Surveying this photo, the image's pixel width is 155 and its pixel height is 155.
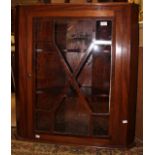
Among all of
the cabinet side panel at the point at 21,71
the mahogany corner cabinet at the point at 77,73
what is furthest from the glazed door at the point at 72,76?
the cabinet side panel at the point at 21,71

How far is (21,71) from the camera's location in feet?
9.57

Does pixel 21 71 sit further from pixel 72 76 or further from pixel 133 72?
pixel 133 72

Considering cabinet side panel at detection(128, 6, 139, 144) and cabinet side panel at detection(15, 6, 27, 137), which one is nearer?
cabinet side panel at detection(128, 6, 139, 144)

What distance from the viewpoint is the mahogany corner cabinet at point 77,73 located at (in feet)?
8.86

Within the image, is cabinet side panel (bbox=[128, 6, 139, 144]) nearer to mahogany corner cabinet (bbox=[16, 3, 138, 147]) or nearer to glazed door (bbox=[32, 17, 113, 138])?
mahogany corner cabinet (bbox=[16, 3, 138, 147])

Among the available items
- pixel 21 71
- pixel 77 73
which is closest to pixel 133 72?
pixel 77 73

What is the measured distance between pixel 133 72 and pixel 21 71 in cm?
120

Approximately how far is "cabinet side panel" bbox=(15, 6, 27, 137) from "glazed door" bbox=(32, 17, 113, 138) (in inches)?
4.8

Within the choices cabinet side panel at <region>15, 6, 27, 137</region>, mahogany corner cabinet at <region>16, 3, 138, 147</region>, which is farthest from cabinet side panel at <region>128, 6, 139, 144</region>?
cabinet side panel at <region>15, 6, 27, 137</region>

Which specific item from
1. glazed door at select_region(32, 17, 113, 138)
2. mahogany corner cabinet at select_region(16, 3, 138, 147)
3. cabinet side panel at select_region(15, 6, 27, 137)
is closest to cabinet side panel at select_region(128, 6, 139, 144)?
mahogany corner cabinet at select_region(16, 3, 138, 147)

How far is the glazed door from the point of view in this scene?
110 inches

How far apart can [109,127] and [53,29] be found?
1184mm

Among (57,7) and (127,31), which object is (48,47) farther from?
(127,31)
